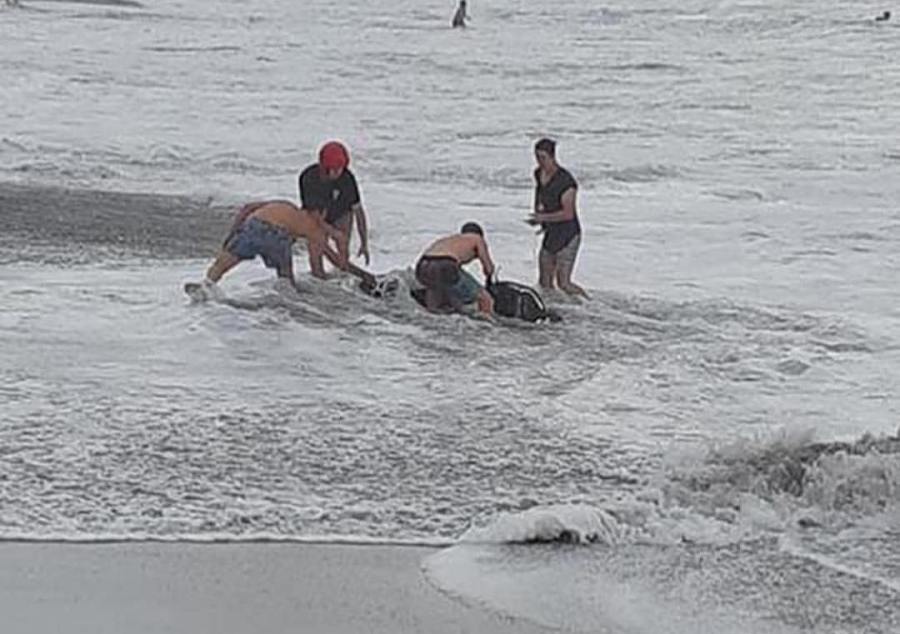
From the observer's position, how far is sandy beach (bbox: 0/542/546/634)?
705cm

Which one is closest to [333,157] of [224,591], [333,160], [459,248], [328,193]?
[333,160]

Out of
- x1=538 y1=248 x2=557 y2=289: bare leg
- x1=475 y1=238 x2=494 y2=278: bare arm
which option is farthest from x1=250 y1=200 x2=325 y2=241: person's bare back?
x1=538 y1=248 x2=557 y2=289: bare leg

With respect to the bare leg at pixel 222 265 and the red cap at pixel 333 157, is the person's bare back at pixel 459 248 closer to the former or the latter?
the red cap at pixel 333 157

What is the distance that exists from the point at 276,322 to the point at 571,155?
1523cm

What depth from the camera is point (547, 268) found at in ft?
49.5

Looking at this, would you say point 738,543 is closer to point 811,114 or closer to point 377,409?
point 377,409

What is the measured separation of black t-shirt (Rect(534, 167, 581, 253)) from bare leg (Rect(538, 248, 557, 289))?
74 mm

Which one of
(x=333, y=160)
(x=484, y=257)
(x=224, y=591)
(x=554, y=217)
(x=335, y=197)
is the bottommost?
(x=224, y=591)

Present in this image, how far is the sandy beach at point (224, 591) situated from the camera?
7.05m

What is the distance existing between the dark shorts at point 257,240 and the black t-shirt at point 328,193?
386mm

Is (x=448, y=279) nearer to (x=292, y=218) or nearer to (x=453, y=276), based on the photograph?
(x=453, y=276)

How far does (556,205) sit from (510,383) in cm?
296

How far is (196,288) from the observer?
1406 centimetres

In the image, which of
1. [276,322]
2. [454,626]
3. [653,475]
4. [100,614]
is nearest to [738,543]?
[653,475]
